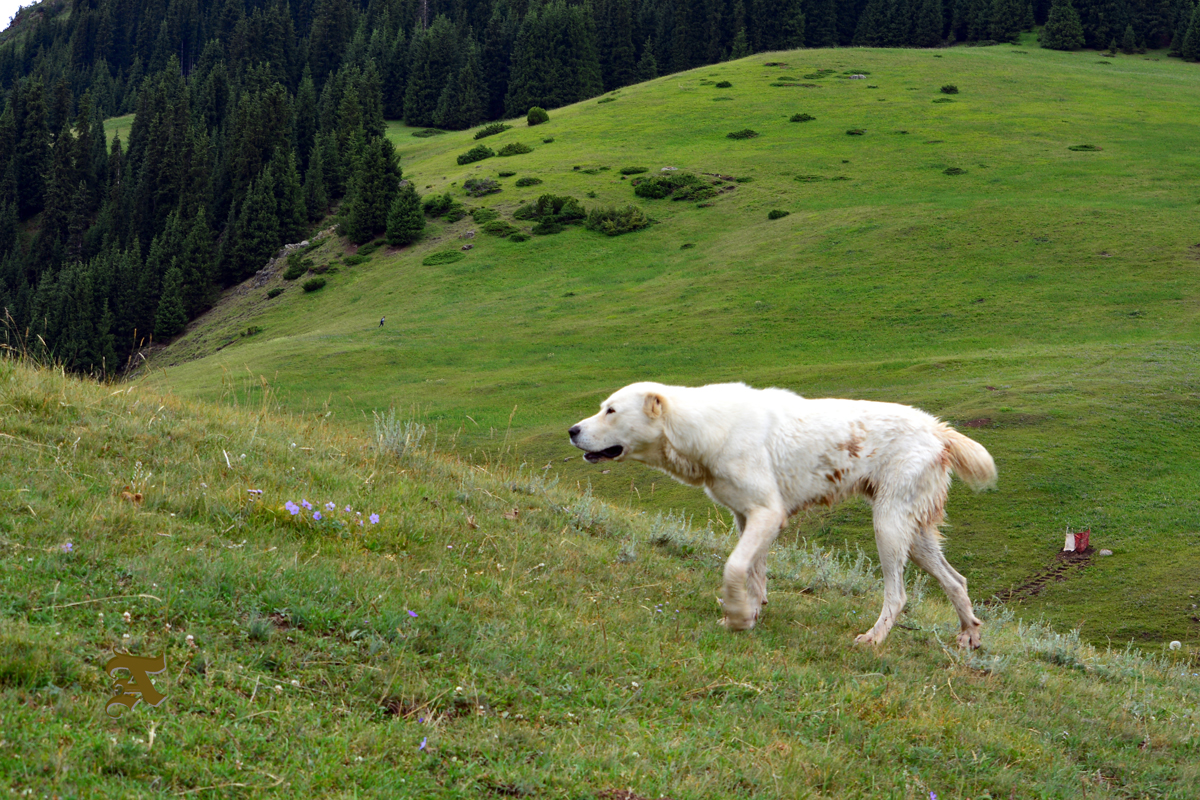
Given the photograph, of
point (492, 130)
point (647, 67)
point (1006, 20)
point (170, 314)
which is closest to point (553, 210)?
point (492, 130)

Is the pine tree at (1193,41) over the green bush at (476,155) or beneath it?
over

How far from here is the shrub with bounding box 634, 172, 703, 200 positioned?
55250 mm

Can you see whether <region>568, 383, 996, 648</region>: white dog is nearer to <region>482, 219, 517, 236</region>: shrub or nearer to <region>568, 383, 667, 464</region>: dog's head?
<region>568, 383, 667, 464</region>: dog's head

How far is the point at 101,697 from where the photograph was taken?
3.58 m

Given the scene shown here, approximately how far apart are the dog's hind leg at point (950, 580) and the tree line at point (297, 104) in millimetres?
68847

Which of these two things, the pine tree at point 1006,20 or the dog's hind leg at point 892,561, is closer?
the dog's hind leg at point 892,561

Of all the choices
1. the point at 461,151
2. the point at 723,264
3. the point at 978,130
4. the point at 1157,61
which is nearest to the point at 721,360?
the point at 723,264

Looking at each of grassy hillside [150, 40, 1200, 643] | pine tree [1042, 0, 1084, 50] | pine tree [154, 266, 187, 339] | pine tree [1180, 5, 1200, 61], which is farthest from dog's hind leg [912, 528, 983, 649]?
pine tree [1180, 5, 1200, 61]

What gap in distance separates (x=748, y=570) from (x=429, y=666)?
10.1 feet

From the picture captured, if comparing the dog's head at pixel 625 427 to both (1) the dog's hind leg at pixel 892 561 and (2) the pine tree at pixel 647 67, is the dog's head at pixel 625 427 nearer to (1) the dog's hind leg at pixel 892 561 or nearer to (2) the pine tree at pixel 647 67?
(1) the dog's hind leg at pixel 892 561

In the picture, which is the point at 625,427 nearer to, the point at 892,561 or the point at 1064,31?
the point at 892,561

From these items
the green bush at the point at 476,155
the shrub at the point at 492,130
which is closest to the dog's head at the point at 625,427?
the green bush at the point at 476,155

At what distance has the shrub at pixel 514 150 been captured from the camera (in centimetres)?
6919

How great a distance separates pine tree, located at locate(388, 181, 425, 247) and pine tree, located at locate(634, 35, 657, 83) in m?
59.6
